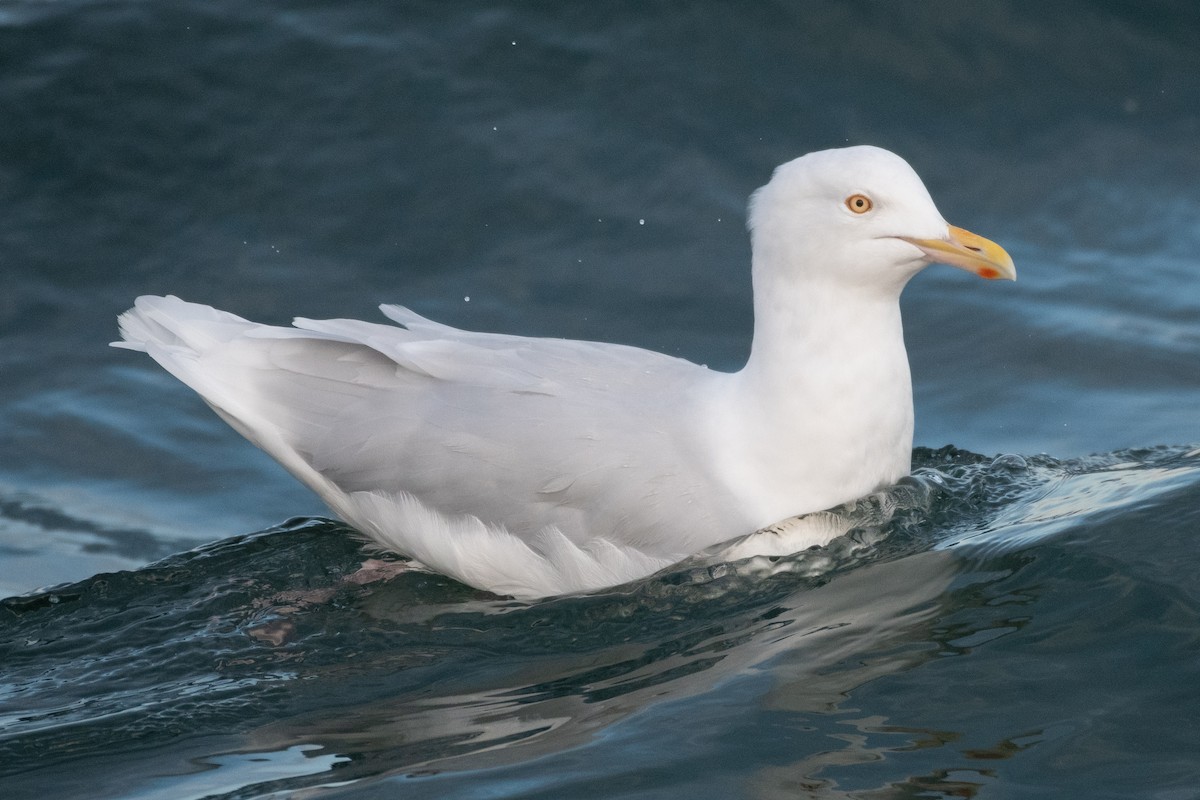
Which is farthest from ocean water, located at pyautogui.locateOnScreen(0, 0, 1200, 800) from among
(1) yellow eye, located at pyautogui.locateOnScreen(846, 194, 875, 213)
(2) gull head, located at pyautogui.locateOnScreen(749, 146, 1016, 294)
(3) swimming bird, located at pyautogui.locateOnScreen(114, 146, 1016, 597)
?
(1) yellow eye, located at pyautogui.locateOnScreen(846, 194, 875, 213)

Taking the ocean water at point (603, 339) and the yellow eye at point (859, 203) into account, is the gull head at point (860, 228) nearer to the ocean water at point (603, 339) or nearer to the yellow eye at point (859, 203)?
the yellow eye at point (859, 203)

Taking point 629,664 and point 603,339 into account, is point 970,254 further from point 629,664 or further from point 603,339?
point 603,339

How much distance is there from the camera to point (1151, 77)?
8.02 m

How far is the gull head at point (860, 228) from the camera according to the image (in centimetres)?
415

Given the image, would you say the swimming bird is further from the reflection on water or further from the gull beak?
the reflection on water

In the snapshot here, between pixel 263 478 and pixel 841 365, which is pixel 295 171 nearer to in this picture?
pixel 263 478

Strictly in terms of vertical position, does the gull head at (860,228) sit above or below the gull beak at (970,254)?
above

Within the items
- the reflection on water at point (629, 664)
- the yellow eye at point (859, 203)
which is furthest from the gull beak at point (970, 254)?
the reflection on water at point (629, 664)

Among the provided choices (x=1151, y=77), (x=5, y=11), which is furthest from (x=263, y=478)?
(x=1151, y=77)

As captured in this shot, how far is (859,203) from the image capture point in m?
4.23

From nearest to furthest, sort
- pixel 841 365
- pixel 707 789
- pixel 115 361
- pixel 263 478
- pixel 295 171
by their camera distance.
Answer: pixel 707 789, pixel 841 365, pixel 263 478, pixel 115 361, pixel 295 171

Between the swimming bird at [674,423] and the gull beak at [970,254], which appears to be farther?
the swimming bird at [674,423]

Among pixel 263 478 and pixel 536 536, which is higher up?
pixel 263 478

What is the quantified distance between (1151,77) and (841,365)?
4.58 metres
